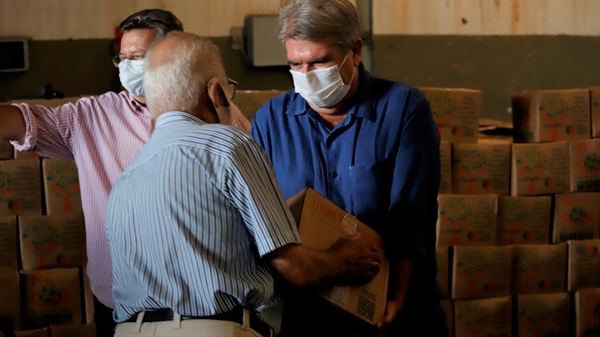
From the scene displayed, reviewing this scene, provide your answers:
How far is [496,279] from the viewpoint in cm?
308

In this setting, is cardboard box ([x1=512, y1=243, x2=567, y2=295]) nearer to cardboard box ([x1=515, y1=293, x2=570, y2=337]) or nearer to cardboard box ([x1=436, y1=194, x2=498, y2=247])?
cardboard box ([x1=515, y1=293, x2=570, y2=337])

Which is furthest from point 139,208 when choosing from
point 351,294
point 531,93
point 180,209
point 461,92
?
point 531,93

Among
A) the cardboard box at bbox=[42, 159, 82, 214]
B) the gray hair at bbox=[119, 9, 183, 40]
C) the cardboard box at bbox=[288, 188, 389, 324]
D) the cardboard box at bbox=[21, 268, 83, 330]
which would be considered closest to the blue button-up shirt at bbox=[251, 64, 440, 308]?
the cardboard box at bbox=[288, 188, 389, 324]

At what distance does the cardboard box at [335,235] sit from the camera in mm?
1339

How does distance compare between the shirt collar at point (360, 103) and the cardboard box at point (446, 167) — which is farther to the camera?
the cardboard box at point (446, 167)

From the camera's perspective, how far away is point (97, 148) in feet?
6.31

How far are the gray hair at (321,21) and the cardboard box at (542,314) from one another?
204 centimetres

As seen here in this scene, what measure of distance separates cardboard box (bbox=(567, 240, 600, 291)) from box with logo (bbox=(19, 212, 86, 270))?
7.49ft

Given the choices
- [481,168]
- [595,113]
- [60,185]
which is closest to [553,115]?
[595,113]

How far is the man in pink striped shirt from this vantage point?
1.90m

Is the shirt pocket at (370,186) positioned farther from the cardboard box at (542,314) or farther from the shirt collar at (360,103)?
the cardboard box at (542,314)

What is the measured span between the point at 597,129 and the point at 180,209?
8.51ft

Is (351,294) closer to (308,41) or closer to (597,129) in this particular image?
(308,41)

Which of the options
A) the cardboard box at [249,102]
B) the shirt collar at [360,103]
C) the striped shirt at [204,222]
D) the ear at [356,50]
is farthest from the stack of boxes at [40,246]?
the striped shirt at [204,222]
